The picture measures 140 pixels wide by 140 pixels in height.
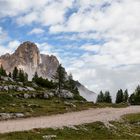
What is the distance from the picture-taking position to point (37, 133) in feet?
153

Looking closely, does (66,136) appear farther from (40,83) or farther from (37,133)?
(40,83)

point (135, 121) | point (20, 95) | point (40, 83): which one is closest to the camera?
point (135, 121)

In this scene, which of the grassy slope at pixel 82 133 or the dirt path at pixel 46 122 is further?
the dirt path at pixel 46 122

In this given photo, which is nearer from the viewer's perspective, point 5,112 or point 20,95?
point 5,112

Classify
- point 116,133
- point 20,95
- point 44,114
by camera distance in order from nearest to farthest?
point 116,133
point 44,114
point 20,95

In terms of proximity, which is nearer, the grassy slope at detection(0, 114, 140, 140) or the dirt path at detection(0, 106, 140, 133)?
the grassy slope at detection(0, 114, 140, 140)

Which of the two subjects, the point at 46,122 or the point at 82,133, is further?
the point at 46,122

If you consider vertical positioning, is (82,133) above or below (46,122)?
below

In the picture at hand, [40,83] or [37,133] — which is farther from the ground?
[40,83]

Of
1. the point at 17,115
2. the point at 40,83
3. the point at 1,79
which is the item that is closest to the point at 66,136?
the point at 17,115

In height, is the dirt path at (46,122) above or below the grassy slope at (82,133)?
above

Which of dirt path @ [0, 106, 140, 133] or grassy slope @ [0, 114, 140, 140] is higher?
dirt path @ [0, 106, 140, 133]

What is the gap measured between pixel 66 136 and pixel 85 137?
8.15 ft

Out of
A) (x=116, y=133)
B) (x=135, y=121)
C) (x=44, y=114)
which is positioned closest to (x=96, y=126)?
(x=116, y=133)
